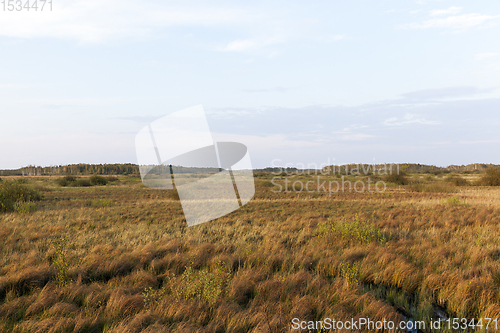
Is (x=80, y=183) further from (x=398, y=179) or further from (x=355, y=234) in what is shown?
(x=398, y=179)

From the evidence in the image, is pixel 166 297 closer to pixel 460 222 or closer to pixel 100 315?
pixel 100 315

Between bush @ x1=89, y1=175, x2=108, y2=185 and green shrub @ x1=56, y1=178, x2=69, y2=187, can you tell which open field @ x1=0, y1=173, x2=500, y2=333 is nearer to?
green shrub @ x1=56, y1=178, x2=69, y2=187

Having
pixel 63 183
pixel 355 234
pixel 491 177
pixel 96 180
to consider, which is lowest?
pixel 63 183

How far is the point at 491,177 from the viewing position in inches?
1631

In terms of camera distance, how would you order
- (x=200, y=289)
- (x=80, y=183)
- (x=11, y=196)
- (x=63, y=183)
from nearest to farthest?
1. (x=200, y=289)
2. (x=11, y=196)
3. (x=63, y=183)
4. (x=80, y=183)

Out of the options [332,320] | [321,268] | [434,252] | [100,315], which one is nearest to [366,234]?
[434,252]

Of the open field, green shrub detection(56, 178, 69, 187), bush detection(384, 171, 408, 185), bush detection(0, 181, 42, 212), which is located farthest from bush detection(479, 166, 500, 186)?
green shrub detection(56, 178, 69, 187)

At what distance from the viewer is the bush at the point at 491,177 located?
134 ft

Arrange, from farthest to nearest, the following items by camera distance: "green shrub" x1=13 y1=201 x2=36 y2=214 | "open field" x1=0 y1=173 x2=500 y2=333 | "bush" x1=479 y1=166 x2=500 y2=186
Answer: "bush" x1=479 y1=166 x2=500 y2=186, "green shrub" x1=13 y1=201 x2=36 y2=214, "open field" x1=0 y1=173 x2=500 y2=333

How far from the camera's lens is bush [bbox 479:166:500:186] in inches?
1606

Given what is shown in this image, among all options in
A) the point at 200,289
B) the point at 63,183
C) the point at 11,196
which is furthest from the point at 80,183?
the point at 200,289

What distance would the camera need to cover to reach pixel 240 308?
13.1 feet

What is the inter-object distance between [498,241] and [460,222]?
3177 mm

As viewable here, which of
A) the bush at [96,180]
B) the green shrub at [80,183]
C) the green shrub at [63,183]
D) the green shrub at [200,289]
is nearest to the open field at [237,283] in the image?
the green shrub at [200,289]
